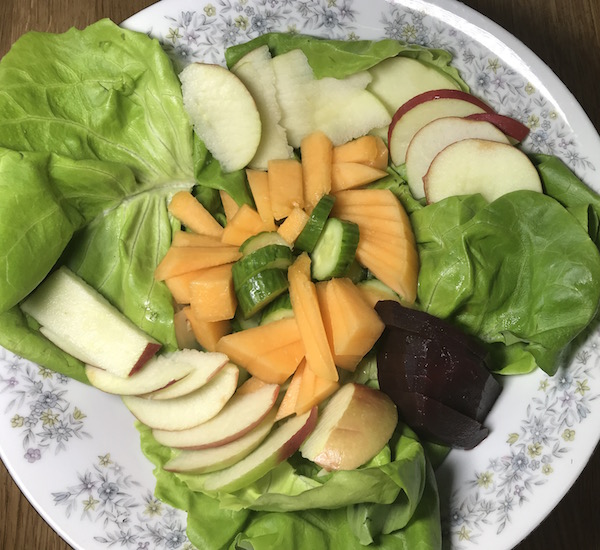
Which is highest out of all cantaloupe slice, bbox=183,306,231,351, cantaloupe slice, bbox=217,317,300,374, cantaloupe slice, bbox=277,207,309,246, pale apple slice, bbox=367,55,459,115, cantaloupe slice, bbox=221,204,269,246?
pale apple slice, bbox=367,55,459,115

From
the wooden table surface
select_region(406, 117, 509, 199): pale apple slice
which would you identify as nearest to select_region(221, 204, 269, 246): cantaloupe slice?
select_region(406, 117, 509, 199): pale apple slice

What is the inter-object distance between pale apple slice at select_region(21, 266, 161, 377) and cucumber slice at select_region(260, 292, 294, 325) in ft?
1.09

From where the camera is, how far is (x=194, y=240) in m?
2.01

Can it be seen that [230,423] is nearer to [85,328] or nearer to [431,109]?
[85,328]

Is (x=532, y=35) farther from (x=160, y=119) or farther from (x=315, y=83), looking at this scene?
(x=160, y=119)

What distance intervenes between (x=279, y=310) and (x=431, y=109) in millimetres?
741

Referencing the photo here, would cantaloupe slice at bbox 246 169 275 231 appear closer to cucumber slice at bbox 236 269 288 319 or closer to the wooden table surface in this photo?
cucumber slice at bbox 236 269 288 319

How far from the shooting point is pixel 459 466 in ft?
6.22

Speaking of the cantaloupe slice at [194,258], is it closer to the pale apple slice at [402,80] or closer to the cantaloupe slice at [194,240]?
the cantaloupe slice at [194,240]

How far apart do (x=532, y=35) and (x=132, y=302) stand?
1.72 meters

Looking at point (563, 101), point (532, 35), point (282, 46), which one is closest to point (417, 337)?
point (563, 101)

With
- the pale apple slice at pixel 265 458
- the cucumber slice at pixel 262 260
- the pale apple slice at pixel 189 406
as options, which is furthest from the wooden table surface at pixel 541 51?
the cucumber slice at pixel 262 260

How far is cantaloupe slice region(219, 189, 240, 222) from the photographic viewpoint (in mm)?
2021

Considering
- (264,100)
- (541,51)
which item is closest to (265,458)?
(264,100)
